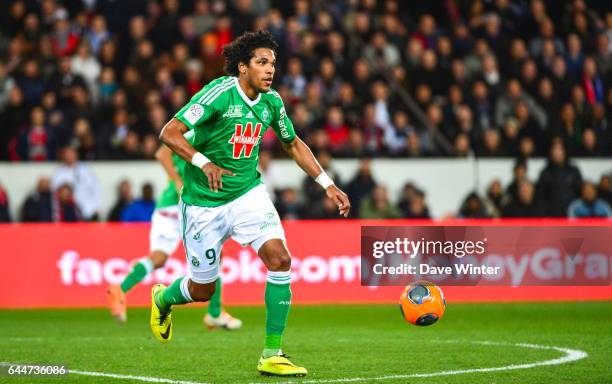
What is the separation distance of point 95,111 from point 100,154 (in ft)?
2.64

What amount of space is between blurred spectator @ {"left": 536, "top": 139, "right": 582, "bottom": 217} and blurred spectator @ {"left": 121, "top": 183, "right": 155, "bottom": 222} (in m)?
6.02

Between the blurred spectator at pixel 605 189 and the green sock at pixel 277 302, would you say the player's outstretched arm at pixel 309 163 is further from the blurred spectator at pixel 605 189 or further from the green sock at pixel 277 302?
the blurred spectator at pixel 605 189

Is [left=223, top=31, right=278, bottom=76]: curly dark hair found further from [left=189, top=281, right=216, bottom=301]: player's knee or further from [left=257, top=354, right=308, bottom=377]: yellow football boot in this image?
[left=257, top=354, right=308, bottom=377]: yellow football boot

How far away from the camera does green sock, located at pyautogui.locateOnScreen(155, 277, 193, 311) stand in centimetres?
917

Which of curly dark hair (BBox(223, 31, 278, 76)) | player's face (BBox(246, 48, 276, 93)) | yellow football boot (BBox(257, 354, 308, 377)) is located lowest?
yellow football boot (BBox(257, 354, 308, 377))

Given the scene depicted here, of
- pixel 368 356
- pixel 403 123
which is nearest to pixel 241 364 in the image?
pixel 368 356

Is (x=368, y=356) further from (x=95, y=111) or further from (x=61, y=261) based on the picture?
(x=95, y=111)

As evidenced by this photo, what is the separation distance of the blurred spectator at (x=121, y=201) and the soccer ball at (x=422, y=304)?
867cm

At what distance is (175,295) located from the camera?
30.3 ft

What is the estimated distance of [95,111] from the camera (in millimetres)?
18234

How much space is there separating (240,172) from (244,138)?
266 millimetres

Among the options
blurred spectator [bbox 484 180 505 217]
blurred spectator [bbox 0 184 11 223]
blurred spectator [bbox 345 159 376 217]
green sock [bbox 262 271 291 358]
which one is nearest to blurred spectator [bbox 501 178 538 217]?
blurred spectator [bbox 484 180 505 217]

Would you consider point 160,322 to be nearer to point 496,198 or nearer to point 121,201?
point 121,201

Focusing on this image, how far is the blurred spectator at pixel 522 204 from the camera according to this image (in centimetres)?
1786
